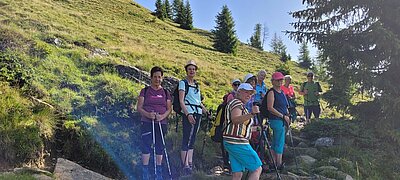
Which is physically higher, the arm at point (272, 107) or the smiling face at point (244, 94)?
the smiling face at point (244, 94)

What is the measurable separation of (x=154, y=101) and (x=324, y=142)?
19.0 ft

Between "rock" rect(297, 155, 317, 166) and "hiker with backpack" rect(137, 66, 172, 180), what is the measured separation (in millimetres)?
3604

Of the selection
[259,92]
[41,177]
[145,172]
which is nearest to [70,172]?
[41,177]

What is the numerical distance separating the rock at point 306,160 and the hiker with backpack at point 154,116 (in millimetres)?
3604

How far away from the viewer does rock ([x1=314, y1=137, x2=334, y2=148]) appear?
943cm

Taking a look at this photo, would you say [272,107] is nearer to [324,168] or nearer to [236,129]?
[236,129]

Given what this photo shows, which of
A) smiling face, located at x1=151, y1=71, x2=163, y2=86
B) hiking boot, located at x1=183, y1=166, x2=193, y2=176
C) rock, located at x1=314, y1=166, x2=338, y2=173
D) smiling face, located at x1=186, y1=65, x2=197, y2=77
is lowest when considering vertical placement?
rock, located at x1=314, y1=166, x2=338, y2=173

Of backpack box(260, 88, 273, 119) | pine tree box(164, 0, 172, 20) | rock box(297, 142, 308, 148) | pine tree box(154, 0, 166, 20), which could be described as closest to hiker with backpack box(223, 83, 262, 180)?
backpack box(260, 88, 273, 119)

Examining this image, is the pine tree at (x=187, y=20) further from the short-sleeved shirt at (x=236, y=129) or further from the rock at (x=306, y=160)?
the short-sleeved shirt at (x=236, y=129)

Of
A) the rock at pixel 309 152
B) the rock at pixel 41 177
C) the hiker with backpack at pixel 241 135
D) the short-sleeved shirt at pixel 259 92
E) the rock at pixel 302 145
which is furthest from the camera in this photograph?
the rock at pixel 302 145

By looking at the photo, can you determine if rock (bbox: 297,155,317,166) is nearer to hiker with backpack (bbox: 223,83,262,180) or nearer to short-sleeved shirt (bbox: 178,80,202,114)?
short-sleeved shirt (bbox: 178,80,202,114)

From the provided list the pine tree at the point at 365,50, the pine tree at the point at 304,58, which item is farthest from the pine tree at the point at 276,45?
the pine tree at the point at 365,50

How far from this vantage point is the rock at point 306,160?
7.77 meters

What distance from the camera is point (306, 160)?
314 inches
